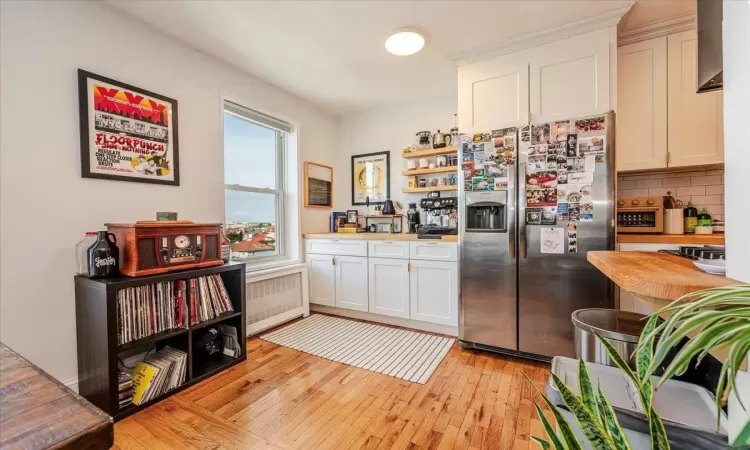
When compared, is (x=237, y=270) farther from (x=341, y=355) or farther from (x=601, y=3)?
(x=601, y=3)

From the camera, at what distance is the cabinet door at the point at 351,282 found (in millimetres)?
3145

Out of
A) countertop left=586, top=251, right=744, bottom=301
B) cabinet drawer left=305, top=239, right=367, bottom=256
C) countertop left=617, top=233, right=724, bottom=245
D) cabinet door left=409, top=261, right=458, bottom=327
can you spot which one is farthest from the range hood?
cabinet drawer left=305, top=239, right=367, bottom=256

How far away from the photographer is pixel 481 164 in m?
2.43

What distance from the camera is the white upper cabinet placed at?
2.12 meters

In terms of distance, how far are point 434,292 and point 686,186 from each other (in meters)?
2.13

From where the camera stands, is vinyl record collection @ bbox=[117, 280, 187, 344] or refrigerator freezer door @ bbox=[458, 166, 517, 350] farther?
refrigerator freezer door @ bbox=[458, 166, 517, 350]

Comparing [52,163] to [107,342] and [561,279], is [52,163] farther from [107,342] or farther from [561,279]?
[561,279]

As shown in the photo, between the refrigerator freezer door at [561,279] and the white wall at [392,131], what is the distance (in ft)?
4.37

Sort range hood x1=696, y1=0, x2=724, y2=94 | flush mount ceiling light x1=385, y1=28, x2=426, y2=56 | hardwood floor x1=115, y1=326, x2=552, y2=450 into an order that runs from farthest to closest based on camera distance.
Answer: flush mount ceiling light x1=385, y1=28, x2=426, y2=56, hardwood floor x1=115, y1=326, x2=552, y2=450, range hood x1=696, y1=0, x2=724, y2=94

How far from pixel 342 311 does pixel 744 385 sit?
2956 mm

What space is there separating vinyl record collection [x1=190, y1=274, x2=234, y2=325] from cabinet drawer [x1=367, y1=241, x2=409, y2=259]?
1359 mm

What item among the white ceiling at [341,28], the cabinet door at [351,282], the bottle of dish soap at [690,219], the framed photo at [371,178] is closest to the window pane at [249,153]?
the white ceiling at [341,28]

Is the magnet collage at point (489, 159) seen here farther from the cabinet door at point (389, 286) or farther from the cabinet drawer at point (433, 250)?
the cabinet door at point (389, 286)

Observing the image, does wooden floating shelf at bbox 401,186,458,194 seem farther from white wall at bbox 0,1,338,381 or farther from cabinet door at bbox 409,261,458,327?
white wall at bbox 0,1,338,381
